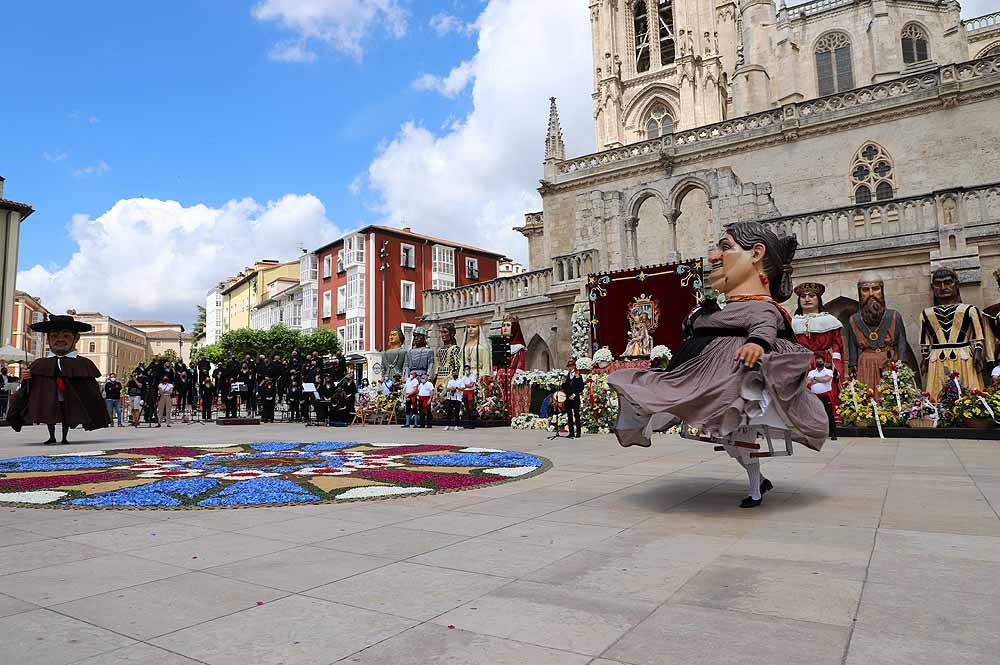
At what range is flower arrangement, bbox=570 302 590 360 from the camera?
18.2 meters

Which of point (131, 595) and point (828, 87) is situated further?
point (828, 87)

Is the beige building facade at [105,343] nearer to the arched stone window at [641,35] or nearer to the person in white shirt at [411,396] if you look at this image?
the arched stone window at [641,35]

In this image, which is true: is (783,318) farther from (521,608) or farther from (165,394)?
(165,394)

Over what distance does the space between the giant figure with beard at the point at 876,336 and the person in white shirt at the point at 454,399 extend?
9.10m

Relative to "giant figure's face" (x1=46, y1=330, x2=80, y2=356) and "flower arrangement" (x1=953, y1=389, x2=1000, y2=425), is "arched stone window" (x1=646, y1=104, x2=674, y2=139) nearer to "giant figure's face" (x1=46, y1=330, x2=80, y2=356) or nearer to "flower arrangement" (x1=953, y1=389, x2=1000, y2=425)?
"flower arrangement" (x1=953, y1=389, x2=1000, y2=425)

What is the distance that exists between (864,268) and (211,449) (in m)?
15.1

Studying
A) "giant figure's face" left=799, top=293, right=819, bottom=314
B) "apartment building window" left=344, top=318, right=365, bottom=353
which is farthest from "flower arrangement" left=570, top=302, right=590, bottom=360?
"apartment building window" left=344, top=318, right=365, bottom=353

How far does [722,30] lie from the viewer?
43344 mm

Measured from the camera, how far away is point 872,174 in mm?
21391

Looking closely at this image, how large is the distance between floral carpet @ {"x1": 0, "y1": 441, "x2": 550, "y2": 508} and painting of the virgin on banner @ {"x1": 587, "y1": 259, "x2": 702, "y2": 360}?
8.23 meters

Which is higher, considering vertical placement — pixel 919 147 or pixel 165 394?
pixel 919 147

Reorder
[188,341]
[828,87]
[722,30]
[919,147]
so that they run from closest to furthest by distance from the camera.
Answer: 1. [919,147]
2. [828,87]
3. [722,30]
4. [188,341]

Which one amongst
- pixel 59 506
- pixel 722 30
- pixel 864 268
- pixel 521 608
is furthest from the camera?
pixel 722 30

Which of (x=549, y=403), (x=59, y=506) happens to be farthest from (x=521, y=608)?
(x=549, y=403)
